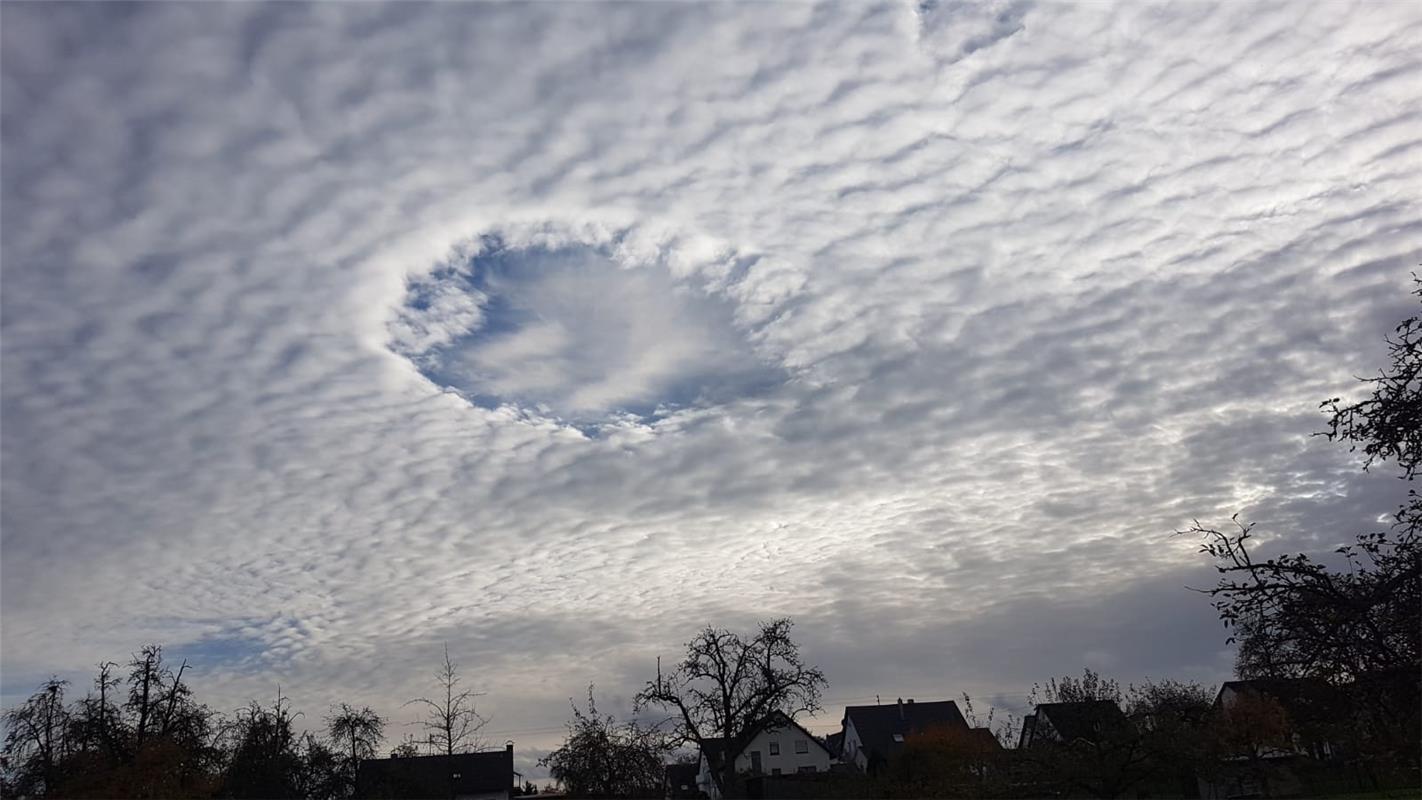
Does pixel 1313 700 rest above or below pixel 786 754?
above

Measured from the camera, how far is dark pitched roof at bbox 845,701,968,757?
9888 centimetres

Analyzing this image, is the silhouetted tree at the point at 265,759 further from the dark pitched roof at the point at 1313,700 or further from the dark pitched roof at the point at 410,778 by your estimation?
the dark pitched roof at the point at 1313,700

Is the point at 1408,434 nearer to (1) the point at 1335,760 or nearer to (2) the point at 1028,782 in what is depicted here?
(1) the point at 1335,760

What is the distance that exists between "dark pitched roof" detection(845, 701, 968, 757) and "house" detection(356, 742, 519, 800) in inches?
1367

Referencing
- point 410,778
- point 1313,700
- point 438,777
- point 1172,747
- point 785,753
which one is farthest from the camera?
point 785,753

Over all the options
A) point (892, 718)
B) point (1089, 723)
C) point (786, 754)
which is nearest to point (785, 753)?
point (786, 754)

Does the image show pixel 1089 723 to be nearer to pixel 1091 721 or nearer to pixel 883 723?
pixel 1091 721

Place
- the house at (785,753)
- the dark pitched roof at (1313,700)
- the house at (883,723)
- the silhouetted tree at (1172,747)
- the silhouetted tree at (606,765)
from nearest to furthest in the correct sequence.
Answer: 1. the dark pitched roof at (1313,700)
2. the silhouetted tree at (1172,747)
3. the silhouetted tree at (606,765)
4. the house at (785,753)
5. the house at (883,723)

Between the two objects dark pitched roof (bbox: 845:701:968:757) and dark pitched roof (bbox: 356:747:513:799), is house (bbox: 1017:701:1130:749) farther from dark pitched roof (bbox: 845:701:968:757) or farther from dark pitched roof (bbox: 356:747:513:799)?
dark pitched roof (bbox: 845:701:968:757)

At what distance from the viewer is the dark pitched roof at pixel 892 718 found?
98875 mm

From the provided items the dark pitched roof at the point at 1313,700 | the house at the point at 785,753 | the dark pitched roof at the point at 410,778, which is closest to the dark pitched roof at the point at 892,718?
the house at the point at 785,753

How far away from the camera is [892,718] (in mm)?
102125

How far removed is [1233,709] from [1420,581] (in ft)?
154

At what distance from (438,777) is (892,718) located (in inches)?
2015
